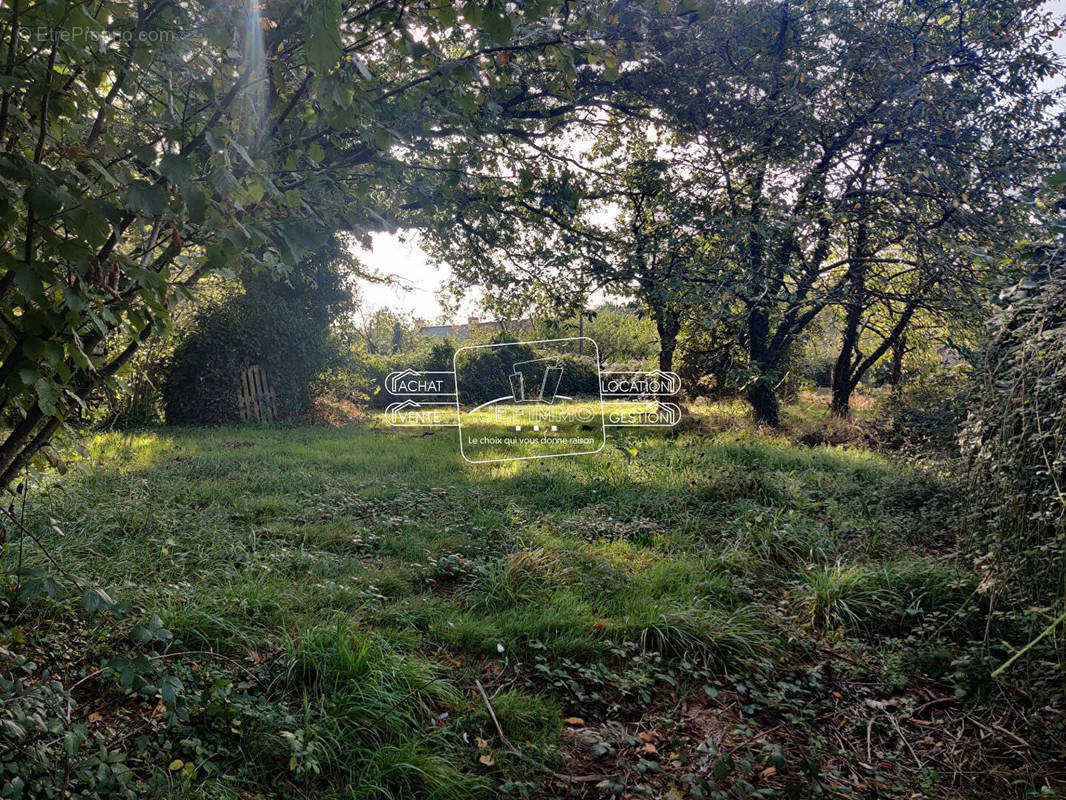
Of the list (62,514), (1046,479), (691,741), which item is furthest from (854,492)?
(62,514)

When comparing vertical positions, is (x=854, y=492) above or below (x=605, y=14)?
below

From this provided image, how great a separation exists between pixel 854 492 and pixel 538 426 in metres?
5.16

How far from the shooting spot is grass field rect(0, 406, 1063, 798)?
6.84 ft

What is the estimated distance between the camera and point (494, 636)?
9.66 ft

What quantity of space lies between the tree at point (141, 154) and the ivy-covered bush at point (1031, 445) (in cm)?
249

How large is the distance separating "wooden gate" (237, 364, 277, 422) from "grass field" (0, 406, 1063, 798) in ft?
19.6

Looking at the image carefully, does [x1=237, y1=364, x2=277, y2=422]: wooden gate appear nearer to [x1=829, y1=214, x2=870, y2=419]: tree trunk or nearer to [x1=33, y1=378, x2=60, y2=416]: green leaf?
[x1=829, y1=214, x2=870, y2=419]: tree trunk

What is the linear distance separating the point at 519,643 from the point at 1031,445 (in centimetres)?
258

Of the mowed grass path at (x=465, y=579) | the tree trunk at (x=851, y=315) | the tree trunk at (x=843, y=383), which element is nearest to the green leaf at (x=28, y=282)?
the mowed grass path at (x=465, y=579)

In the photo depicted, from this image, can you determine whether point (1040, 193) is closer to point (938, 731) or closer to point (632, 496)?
point (632, 496)

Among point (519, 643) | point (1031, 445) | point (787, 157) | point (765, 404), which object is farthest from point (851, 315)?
point (519, 643)

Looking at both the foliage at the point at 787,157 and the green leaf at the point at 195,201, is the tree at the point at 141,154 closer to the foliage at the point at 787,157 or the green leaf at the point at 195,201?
the green leaf at the point at 195,201

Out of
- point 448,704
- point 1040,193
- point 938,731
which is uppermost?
point 1040,193

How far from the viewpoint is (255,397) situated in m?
11.1
